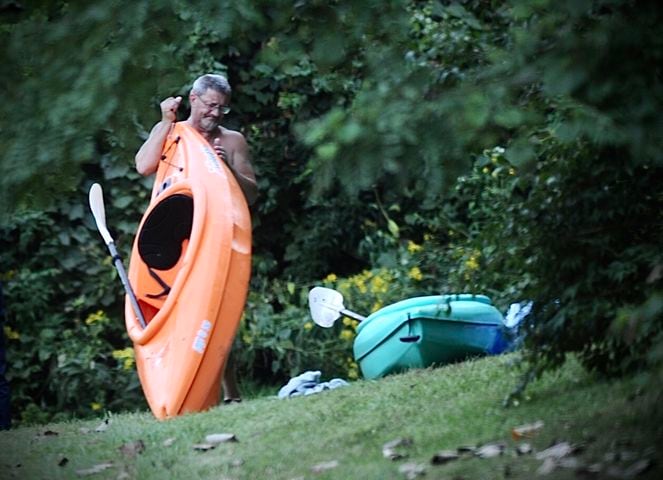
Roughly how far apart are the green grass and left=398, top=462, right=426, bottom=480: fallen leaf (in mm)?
23

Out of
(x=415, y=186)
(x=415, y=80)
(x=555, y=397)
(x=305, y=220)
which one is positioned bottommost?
(x=305, y=220)

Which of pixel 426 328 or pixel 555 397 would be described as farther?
pixel 426 328

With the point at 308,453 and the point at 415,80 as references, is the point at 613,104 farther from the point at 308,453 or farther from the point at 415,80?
the point at 308,453

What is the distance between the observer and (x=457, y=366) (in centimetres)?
702

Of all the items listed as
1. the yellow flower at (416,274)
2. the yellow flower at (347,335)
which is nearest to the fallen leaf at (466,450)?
the yellow flower at (416,274)

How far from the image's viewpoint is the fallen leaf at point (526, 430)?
488 centimetres

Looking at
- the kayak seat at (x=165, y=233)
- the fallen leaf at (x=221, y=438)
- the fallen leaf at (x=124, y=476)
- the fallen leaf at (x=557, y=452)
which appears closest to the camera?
the fallen leaf at (x=557, y=452)

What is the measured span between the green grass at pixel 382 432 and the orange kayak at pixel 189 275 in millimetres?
297

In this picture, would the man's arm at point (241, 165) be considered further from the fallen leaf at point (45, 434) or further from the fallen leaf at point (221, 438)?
the fallen leaf at point (221, 438)

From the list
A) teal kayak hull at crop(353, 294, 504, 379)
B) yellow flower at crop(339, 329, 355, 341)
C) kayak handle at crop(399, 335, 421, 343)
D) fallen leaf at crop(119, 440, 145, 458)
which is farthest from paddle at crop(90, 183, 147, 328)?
yellow flower at crop(339, 329, 355, 341)

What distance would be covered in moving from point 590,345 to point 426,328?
2.30m

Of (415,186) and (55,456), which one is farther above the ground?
(415,186)

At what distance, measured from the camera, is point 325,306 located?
333 inches

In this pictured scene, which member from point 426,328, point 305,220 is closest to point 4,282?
point 305,220
